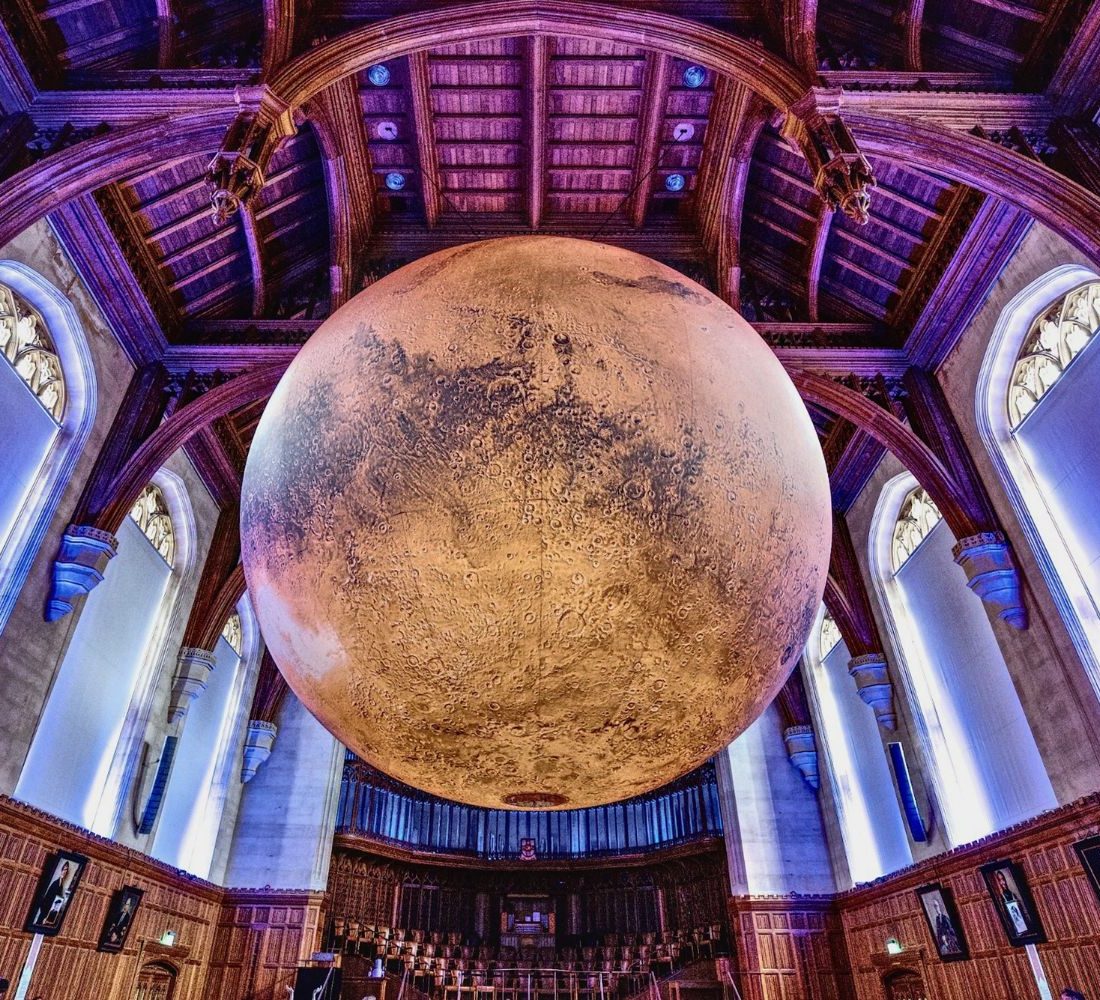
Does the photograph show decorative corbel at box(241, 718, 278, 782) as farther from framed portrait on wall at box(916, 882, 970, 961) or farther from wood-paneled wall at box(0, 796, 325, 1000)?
framed portrait on wall at box(916, 882, 970, 961)

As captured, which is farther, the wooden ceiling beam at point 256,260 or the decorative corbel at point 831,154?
the wooden ceiling beam at point 256,260

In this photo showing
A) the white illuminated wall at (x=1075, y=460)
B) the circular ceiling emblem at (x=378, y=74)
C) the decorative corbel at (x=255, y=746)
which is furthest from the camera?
the decorative corbel at (x=255, y=746)

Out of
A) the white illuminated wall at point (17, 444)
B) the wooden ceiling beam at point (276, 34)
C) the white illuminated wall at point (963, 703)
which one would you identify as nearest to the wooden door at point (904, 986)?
the white illuminated wall at point (963, 703)

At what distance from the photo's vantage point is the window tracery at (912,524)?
36.3 feet

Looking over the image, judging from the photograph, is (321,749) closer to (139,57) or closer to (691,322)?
(139,57)

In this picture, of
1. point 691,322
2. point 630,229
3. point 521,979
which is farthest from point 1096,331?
point 521,979

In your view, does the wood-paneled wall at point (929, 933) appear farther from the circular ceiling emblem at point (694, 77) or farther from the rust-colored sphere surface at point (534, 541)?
the circular ceiling emblem at point (694, 77)

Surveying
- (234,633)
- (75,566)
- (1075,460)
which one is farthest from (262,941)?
(1075,460)

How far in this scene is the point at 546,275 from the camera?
5.60ft

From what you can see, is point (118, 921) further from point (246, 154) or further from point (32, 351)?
point (246, 154)

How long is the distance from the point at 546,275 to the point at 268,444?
0.77m

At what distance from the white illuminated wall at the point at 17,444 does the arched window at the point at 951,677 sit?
11933 millimetres

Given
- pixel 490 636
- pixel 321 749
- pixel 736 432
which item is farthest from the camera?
pixel 321 749

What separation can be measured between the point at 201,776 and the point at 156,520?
4922 mm
